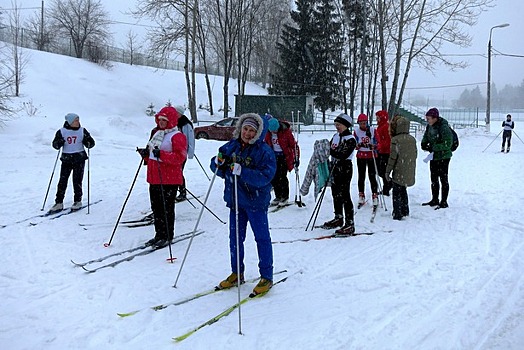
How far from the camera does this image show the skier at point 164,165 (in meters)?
5.70

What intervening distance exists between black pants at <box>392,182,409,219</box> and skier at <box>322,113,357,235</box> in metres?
1.30

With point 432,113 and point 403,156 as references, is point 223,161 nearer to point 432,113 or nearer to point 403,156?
point 403,156

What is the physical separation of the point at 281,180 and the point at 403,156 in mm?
2378

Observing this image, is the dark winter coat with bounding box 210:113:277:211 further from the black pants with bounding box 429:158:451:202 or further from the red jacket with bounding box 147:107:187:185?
the black pants with bounding box 429:158:451:202

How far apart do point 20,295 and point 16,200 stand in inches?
190

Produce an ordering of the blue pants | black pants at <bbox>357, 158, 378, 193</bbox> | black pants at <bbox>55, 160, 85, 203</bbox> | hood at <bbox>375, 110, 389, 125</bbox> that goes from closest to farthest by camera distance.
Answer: the blue pants, black pants at <bbox>55, 160, 85, 203</bbox>, black pants at <bbox>357, 158, 378, 193</bbox>, hood at <bbox>375, 110, 389, 125</bbox>

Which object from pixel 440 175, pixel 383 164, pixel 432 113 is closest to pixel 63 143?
pixel 383 164

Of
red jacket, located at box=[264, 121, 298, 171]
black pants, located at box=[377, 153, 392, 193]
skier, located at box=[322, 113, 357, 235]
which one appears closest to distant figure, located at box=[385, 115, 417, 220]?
skier, located at box=[322, 113, 357, 235]

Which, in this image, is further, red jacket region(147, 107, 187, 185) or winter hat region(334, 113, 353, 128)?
winter hat region(334, 113, 353, 128)

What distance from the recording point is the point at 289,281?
476 centimetres

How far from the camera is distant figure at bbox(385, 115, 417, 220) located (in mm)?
7195

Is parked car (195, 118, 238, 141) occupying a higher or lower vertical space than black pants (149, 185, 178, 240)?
higher

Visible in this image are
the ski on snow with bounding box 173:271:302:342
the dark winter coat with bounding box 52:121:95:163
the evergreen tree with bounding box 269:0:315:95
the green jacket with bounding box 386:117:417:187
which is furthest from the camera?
the evergreen tree with bounding box 269:0:315:95

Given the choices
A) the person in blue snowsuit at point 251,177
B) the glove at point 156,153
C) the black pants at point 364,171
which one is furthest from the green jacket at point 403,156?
the glove at point 156,153
